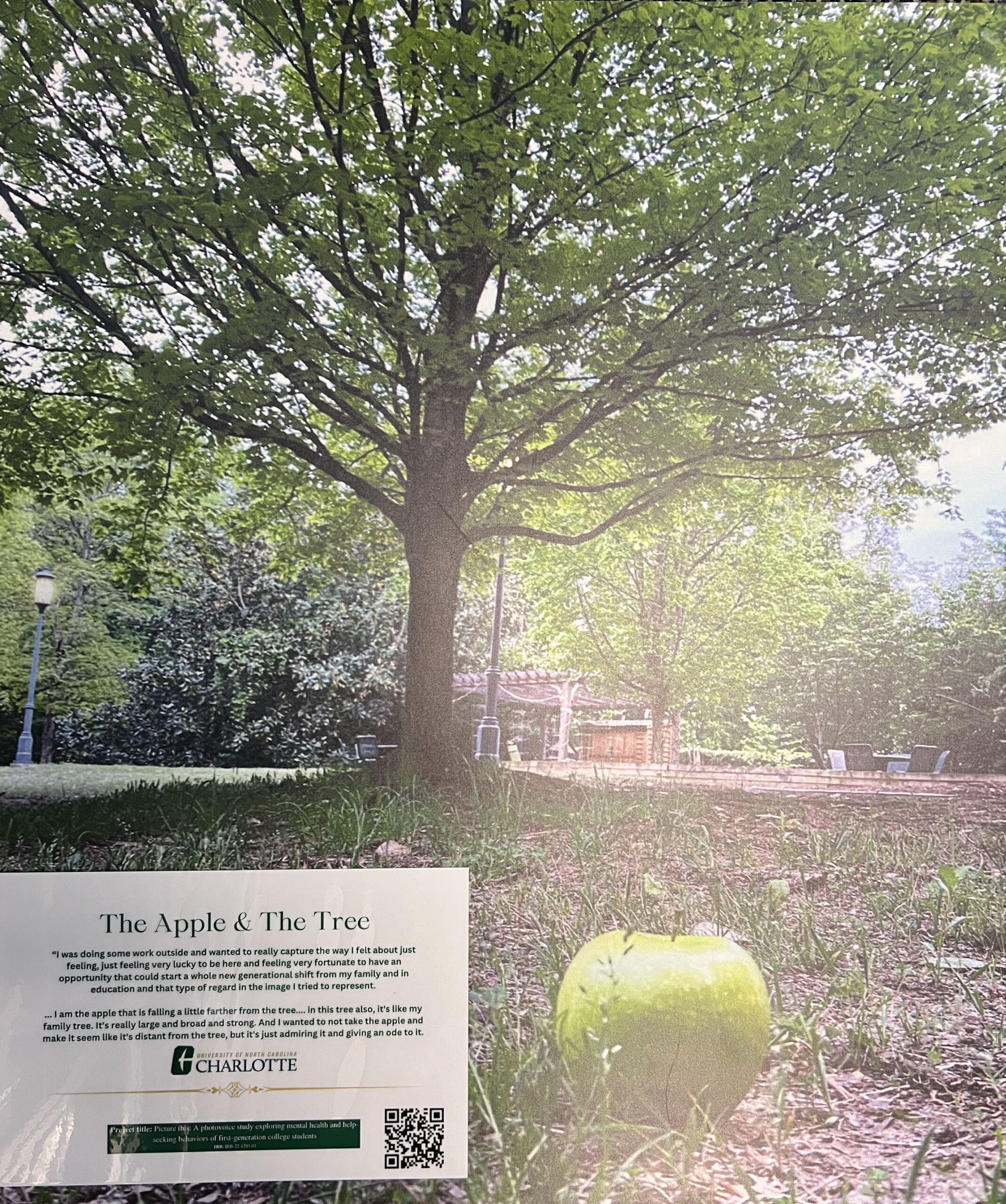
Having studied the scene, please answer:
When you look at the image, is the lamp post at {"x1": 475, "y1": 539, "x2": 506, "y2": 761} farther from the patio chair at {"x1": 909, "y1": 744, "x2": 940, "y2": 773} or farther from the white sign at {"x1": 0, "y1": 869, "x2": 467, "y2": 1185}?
the patio chair at {"x1": 909, "y1": 744, "x2": 940, "y2": 773}

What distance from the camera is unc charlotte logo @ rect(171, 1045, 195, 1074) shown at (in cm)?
146

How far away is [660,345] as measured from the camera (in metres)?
1.67

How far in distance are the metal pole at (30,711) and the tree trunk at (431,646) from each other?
752 mm

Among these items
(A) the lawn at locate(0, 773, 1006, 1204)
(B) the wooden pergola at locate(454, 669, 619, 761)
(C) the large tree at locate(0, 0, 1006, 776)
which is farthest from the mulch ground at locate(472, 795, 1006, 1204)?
(C) the large tree at locate(0, 0, 1006, 776)

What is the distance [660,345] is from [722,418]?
0.22 m

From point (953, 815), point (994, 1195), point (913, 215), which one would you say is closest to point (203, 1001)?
point (994, 1195)

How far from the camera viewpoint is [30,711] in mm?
1555

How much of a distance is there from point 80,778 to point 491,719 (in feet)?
2.77

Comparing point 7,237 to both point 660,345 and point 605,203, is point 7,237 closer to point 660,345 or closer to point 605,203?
point 605,203

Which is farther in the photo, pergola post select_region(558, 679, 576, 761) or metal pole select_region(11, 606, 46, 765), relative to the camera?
pergola post select_region(558, 679, 576, 761)

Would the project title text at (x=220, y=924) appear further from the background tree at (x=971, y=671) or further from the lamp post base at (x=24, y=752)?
the background tree at (x=971, y=671)

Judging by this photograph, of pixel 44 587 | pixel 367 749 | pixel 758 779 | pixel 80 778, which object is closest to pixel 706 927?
pixel 758 779

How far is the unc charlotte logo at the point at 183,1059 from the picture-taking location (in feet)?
4.80

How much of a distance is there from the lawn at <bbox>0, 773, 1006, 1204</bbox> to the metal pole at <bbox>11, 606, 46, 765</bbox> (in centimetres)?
12
